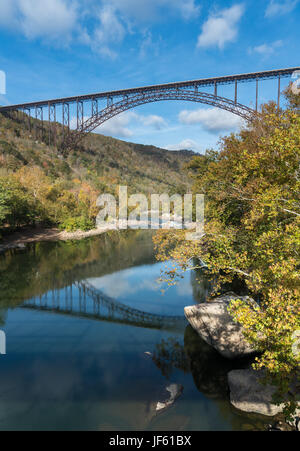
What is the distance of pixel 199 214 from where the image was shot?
1546 centimetres

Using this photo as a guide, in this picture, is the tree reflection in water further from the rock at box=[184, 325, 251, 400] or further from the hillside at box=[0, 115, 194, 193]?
the hillside at box=[0, 115, 194, 193]

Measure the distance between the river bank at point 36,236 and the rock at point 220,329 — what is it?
647 inches

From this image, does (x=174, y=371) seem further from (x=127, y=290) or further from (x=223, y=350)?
(x=127, y=290)

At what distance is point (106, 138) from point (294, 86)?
84.4 meters

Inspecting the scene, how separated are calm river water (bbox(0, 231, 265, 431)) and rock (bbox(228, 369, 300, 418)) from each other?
0.19 meters

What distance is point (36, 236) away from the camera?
24406mm

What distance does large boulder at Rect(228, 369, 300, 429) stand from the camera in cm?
499

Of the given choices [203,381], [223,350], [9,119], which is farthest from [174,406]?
[9,119]

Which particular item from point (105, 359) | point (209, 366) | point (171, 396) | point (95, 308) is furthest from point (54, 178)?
point (171, 396)

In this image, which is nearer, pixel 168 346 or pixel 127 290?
pixel 168 346

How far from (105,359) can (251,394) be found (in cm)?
374

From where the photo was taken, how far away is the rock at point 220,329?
6.63 m

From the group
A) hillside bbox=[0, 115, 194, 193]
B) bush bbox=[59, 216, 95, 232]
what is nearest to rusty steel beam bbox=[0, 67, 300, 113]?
hillside bbox=[0, 115, 194, 193]
